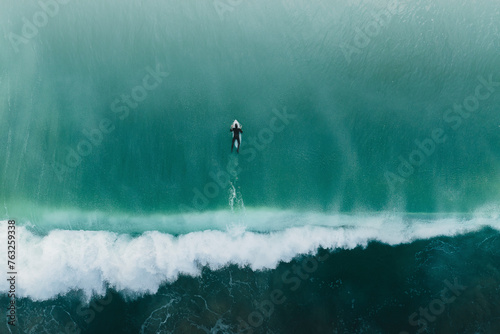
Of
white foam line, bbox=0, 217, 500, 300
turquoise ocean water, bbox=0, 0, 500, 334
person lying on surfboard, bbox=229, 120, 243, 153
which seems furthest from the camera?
person lying on surfboard, bbox=229, 120, 243, 153

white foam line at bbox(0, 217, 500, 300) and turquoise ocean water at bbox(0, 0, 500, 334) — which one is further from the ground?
turquoise ocean water at bbox(0, 0, 500, 334)

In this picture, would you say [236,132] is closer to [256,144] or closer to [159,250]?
[256,144]

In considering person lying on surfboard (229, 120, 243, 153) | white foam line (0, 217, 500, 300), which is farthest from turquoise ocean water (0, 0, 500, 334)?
person lying on surfboard (229, 120, 243, 153)

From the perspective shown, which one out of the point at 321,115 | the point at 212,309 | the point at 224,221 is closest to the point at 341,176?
the point at 321,115

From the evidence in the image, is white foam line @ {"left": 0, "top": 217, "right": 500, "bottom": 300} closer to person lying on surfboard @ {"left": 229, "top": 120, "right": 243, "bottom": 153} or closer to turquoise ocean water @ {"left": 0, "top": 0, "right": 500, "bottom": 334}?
turquoise ocean water @ {"left": 0, "top": 0, "right": 500, "bottom": 334}

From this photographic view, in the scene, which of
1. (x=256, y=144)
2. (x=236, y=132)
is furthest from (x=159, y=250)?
(x=256, y=144)

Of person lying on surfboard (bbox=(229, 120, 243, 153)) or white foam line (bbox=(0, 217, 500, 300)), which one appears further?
person lying on surfboard (bbox=(229, 120, 243, 153))

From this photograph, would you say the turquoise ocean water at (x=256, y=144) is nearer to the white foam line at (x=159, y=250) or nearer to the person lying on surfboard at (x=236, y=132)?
the white foam line at (x=159, y=250)

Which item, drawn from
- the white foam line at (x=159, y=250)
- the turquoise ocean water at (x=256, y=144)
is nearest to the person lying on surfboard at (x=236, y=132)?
the turquoise ocean water at (x=256, y=144)
